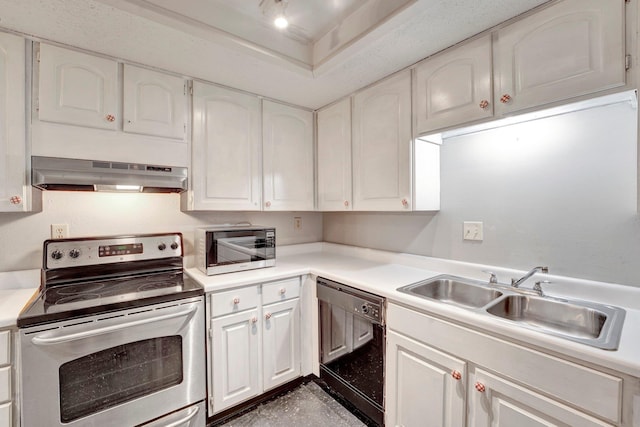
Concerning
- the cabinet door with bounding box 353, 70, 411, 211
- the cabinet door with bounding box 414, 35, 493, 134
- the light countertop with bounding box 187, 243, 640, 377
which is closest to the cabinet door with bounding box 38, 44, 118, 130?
the light countertop with bounding box 187, 243, 640, 377

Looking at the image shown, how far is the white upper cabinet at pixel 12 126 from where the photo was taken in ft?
4.33

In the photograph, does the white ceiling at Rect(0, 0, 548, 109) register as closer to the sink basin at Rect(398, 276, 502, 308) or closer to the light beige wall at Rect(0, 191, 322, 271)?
the light beige wall at Rect(0, 191, 322, 271)

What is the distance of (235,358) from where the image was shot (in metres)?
1.65

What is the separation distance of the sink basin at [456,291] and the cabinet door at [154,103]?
167 centimetres

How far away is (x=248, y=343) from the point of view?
1699 millimetres

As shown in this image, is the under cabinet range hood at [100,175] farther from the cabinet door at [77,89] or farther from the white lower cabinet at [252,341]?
the white lower cabinet at [252,341]

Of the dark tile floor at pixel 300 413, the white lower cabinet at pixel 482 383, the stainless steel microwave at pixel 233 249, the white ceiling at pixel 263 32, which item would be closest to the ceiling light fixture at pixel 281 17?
the white ceiling at pixel 263 32

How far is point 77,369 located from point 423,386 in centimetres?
157

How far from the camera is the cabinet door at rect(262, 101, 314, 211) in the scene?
2152mm

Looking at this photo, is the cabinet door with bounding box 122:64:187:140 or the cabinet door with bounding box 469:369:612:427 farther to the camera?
the cabinet door with bounding box 122:64:187:140

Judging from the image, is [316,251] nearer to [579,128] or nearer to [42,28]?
[579,128]

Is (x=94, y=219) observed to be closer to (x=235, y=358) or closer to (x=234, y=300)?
(x=234, y=300)

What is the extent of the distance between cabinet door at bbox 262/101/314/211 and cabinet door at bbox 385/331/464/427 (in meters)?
1.28

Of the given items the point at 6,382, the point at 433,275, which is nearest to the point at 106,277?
the point at 6,382
